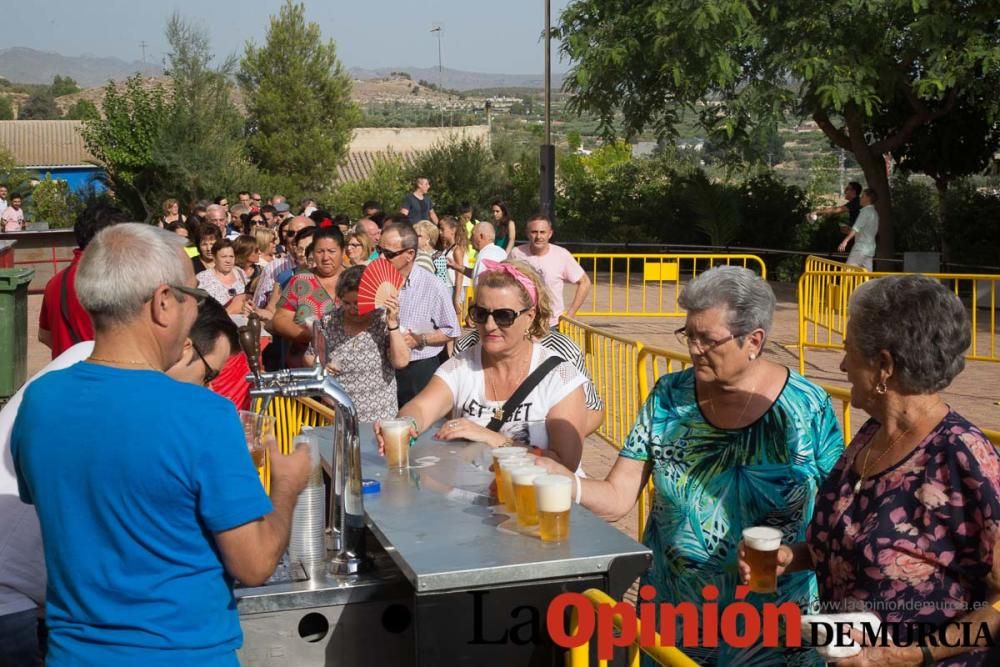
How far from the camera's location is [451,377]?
4.50 meters

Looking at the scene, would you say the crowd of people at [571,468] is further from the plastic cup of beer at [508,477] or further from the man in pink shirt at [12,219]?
the man in pink shirt at [12,219]

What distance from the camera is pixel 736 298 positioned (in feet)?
11.1

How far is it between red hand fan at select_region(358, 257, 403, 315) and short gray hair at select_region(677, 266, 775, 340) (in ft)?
9.00

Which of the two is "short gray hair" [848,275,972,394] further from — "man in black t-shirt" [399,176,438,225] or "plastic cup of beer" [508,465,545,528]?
"man in black t-shirt" [399,176,438,225]

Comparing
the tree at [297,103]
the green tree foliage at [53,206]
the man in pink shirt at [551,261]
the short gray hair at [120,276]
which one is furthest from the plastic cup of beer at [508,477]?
the tree at [297,103]

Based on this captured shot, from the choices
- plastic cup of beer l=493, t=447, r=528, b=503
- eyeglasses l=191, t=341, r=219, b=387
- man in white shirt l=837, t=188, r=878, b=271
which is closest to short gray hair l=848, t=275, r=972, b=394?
plastic cup of beer l=493, t=447, r=528, b=503

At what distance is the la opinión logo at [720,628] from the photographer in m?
2.45

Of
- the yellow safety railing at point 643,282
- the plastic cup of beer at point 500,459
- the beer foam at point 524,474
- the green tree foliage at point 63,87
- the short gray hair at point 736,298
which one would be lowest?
the yellow safety railing at point 643,282

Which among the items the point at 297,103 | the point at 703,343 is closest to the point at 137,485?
the point at 703,343

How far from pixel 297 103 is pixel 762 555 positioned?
57.5 metres

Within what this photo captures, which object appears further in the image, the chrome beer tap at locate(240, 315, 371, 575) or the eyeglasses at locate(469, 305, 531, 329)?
the eyeglasses at locate(469, 305, 531, 329)

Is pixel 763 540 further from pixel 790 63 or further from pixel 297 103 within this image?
pixel 297 103

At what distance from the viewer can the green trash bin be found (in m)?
9.91

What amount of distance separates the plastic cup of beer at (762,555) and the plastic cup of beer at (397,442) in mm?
1360
